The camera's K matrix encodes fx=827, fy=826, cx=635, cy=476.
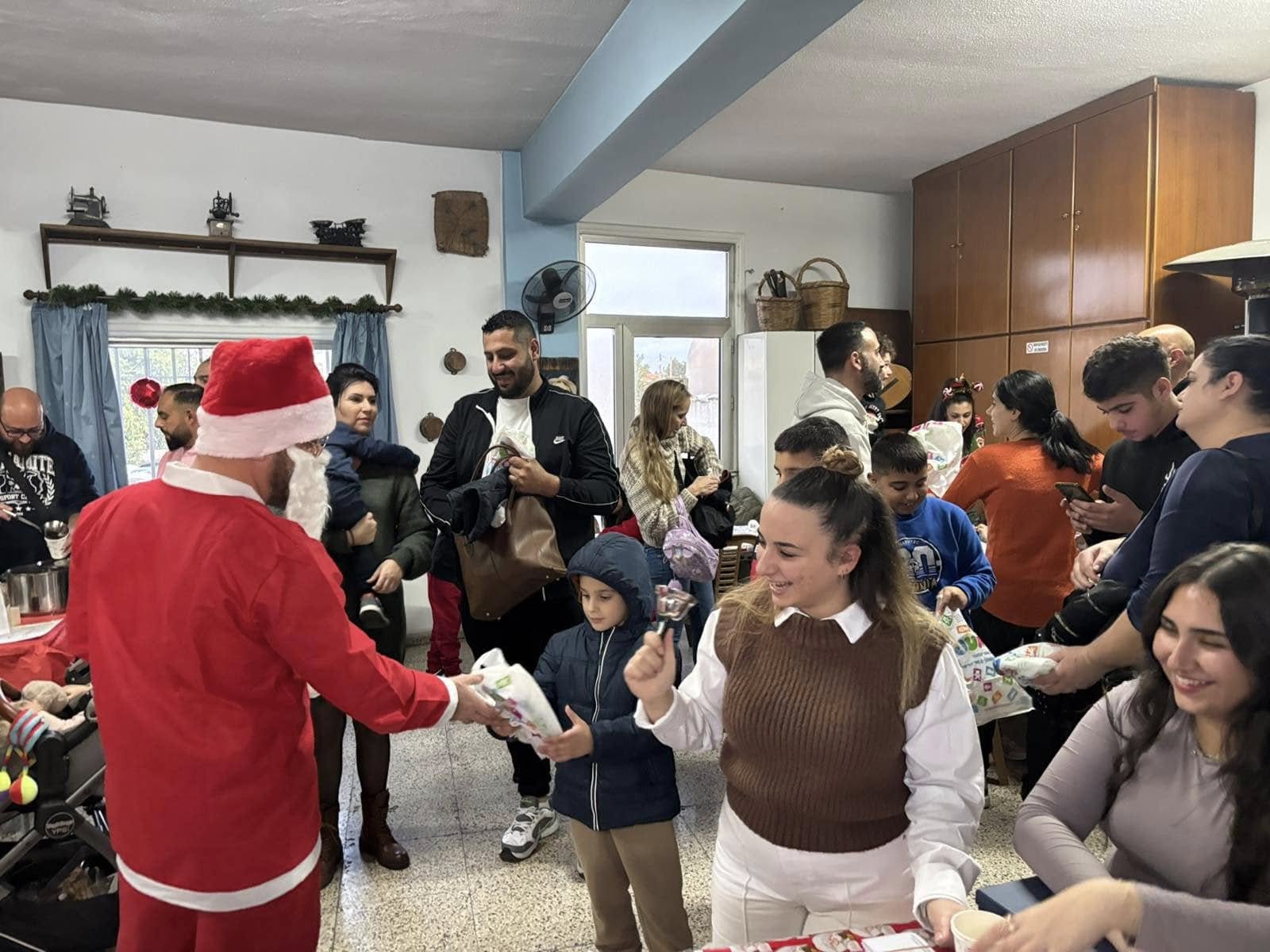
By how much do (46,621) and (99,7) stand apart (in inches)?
90.9

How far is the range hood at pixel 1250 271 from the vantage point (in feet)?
11.8

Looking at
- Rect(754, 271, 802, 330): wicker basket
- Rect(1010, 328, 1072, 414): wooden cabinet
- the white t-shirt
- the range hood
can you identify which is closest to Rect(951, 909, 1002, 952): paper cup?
the white t-shirt

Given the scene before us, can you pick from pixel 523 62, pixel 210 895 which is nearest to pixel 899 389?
pixel 523 62

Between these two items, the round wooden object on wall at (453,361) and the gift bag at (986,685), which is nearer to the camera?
the gift bag at (986,685)

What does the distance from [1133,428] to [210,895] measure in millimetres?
2371

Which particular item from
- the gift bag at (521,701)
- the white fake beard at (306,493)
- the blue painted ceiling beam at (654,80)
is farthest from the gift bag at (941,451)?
the white fake beard at (306,493)

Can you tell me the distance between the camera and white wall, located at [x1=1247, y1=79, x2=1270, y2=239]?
4.18 meters

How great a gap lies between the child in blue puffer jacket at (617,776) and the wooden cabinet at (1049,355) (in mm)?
3602

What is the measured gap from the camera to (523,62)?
3715 mm

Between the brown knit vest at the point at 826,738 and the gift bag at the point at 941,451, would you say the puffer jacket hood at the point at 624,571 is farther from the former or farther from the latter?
the gift bag at the point at 941,451

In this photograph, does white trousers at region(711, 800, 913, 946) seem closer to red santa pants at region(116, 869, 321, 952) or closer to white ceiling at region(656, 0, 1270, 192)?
red santa pants at region(116, 869, 321, 952)

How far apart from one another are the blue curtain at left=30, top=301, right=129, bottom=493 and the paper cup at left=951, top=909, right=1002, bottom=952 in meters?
4.52

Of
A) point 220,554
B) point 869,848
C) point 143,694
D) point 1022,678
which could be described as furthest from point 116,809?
point 1022,678

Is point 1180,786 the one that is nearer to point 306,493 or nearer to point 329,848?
point 306,493
